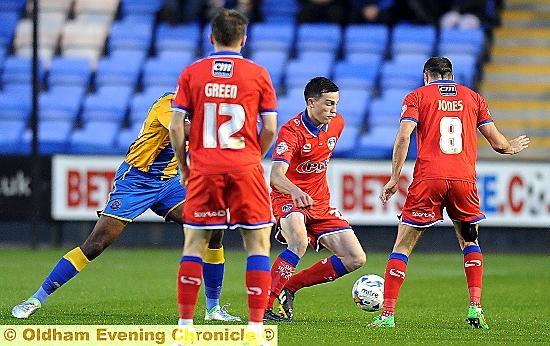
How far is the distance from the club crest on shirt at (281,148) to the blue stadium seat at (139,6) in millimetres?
14222

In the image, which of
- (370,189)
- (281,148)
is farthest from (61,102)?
(281,148)

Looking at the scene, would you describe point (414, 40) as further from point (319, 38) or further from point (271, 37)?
point (271, 37)

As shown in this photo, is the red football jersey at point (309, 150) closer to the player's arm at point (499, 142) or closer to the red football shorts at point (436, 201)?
the red football shorts at point (436, 201)

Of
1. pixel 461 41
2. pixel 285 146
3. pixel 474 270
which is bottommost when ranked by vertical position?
pixel 474 270

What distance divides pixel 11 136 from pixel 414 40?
23.2 feet

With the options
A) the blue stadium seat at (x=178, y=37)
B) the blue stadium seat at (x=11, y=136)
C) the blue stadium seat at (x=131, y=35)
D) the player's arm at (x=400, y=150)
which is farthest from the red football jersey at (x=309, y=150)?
the blue stadium seat at (x=131, y=35)

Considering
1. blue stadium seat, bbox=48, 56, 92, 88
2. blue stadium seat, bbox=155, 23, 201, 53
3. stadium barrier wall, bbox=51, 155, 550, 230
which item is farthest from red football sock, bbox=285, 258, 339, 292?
blue stadium seat, bbox=155, 23, 201, 53

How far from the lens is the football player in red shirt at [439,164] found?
31.4 ft

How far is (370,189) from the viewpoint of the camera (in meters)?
18.2

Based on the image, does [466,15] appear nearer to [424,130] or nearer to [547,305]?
[547,305]

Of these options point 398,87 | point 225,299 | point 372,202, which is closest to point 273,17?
point 398,87

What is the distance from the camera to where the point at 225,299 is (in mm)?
11953

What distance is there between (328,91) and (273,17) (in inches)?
534

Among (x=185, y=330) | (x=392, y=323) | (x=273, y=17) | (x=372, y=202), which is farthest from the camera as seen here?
(x=273, y=17)
